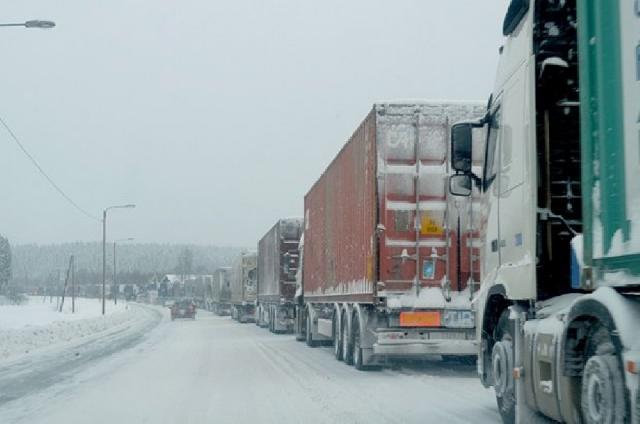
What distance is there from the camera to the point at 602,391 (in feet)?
17.9

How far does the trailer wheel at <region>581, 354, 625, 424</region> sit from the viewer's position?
5.25 metres

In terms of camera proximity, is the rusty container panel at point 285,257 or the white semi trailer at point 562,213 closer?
the white semi trailer at point 562,213

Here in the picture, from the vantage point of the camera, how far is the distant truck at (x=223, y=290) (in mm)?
61625

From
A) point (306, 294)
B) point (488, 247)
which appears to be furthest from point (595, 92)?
point (306, 294)

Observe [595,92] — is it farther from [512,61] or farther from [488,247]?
[488,247]

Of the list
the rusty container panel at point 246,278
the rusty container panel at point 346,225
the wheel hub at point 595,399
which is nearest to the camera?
→ the wheel hub at point 595,399

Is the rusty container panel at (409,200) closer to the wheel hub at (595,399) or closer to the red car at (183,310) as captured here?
the wheel hub at (595,399)

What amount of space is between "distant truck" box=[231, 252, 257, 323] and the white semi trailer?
37.7 meters

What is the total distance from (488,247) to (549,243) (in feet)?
5.06

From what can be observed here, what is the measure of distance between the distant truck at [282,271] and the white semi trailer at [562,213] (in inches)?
882

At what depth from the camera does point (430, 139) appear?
46.9ft

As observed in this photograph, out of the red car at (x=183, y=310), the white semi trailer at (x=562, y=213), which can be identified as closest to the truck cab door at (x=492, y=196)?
the white semi trailer at (x=562, y=213)

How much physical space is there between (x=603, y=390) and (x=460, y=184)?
3590mm

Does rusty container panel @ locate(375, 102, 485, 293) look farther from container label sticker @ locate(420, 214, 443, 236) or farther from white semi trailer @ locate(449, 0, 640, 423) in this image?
white semi trailer @ locate(449, 0, 640, 423)
